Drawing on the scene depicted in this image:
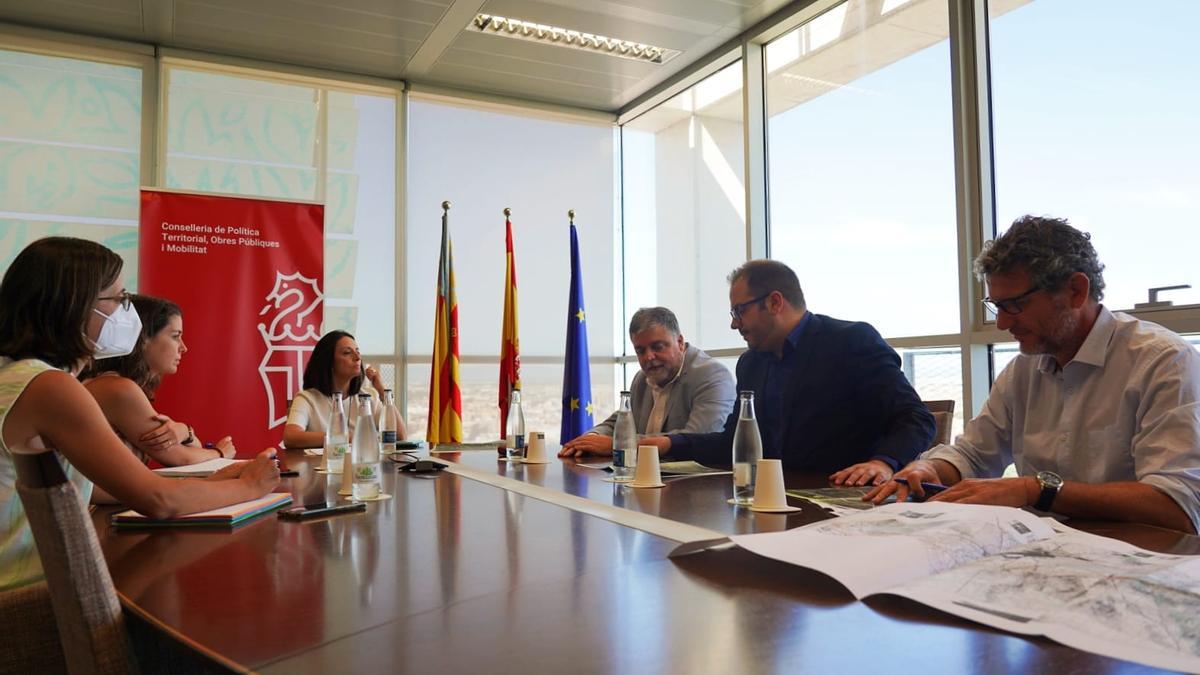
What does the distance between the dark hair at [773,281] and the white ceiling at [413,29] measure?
2723 millimetres

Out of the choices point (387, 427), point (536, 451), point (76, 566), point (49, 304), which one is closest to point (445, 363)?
point (387, 427)

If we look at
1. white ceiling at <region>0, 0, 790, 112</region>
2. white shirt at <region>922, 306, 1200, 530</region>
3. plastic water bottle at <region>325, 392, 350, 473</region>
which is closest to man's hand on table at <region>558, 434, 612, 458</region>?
plastic water bottle at <region>325, 392, 350, 473</region>

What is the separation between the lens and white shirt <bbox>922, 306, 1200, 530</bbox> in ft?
5.23

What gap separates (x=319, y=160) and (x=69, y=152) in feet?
4.83

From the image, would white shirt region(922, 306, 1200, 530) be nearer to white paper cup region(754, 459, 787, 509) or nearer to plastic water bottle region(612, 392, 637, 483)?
white paper cup region(754, 459, 787, 509)

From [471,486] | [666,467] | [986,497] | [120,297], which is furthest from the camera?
[666,467]

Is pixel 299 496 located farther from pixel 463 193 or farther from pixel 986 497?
pixel 463 193

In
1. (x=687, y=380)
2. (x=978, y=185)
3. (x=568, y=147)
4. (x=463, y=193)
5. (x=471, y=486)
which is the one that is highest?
(x=568, y=147)

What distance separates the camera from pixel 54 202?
5027mm

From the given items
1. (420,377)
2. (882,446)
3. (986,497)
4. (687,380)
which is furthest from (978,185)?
(420,377)

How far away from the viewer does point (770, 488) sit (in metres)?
1.60

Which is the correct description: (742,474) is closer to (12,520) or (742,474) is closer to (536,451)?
(536,451)

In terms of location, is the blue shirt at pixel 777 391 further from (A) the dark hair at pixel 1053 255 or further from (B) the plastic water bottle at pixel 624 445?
(A) the dark hair at pixel 1053 255

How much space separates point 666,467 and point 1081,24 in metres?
2.85
